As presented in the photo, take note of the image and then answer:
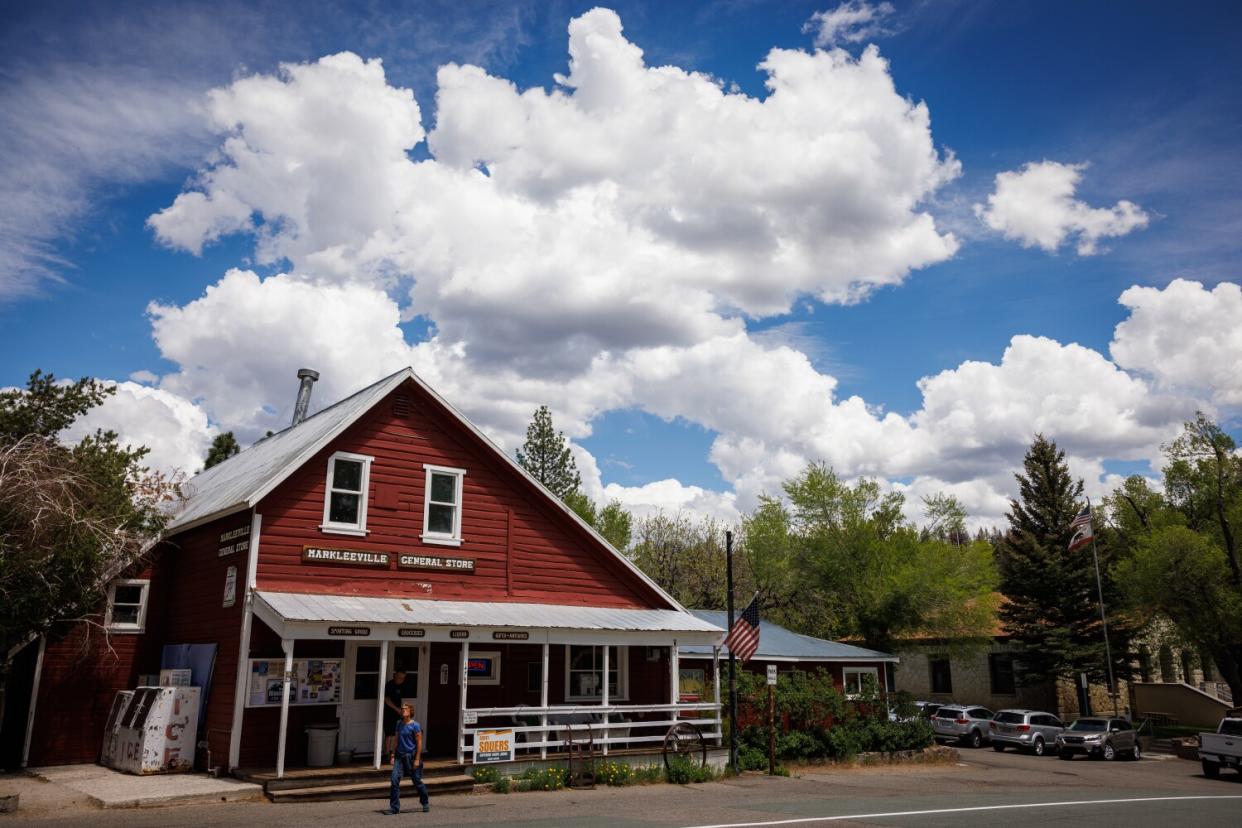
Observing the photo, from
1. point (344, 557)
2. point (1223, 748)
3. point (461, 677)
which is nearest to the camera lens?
point (461, 677)

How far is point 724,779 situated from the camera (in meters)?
20.1

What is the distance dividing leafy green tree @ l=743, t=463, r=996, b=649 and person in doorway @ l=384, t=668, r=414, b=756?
29.7 meters

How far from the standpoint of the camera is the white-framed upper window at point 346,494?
61.7 feet

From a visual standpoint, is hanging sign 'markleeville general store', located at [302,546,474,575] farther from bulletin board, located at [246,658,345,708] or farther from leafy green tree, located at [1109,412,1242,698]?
leafy green tree, located at [1109,412,1242,698]

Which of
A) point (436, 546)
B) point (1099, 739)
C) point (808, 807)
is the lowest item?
point (1099, 739)

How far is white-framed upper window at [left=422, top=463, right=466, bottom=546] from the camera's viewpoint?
2014cm

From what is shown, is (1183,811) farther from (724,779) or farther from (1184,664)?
(1184,664)

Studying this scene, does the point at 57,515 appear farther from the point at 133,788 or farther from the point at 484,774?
the point at 484,774

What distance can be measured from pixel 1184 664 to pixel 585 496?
34833mm

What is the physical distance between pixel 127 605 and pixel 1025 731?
28808 mm

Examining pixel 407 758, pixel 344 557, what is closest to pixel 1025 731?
pixel 344 557

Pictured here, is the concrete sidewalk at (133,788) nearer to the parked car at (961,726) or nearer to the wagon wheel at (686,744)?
the wagon wheel at (686,744)

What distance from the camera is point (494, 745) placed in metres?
17.6

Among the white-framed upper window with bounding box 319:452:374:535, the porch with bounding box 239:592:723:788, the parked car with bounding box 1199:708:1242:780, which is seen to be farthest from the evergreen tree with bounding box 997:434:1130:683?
the white-framed upper window with bounding box 319:452:374:535
